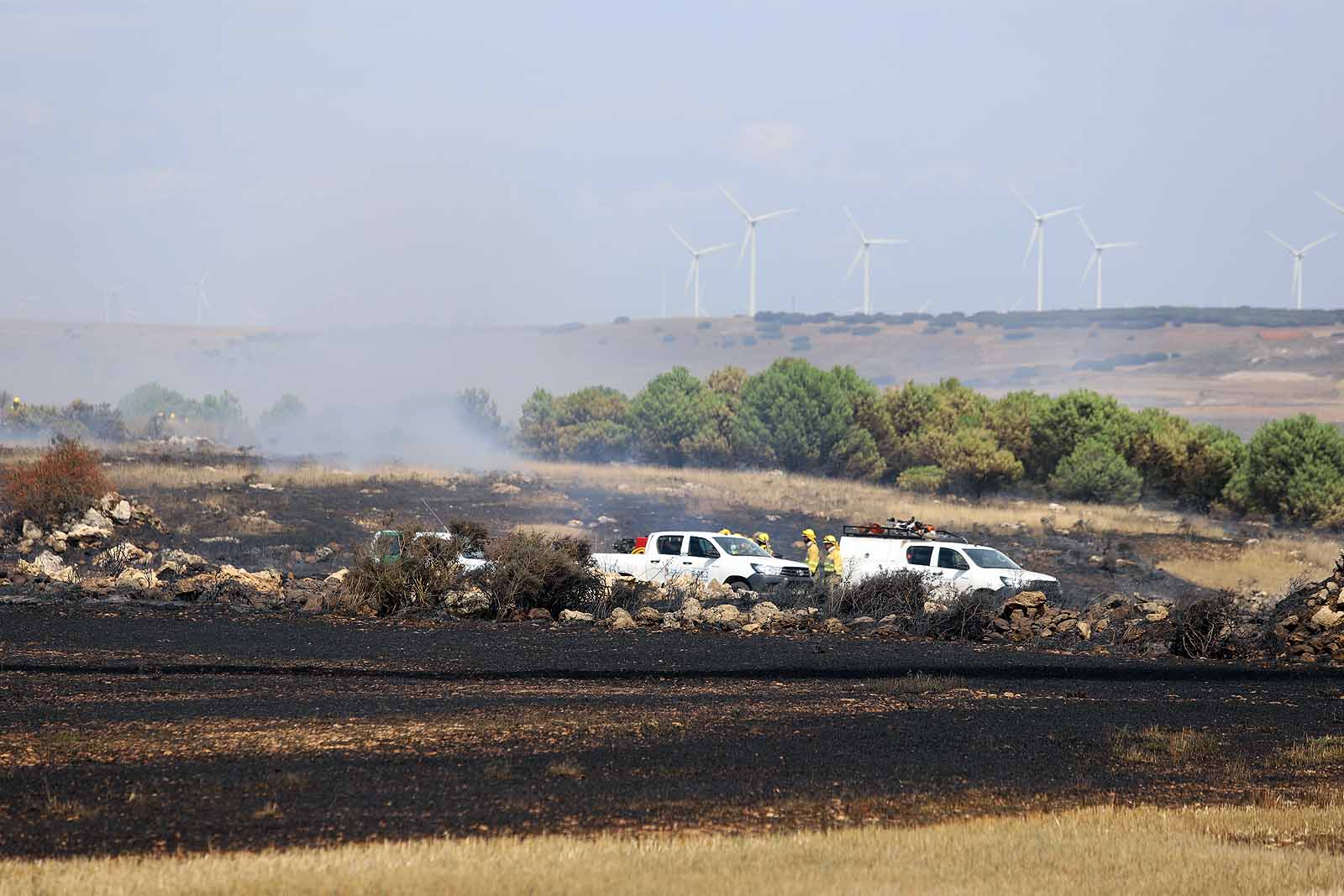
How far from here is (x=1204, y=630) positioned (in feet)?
79.2

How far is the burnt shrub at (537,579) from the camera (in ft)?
94.7

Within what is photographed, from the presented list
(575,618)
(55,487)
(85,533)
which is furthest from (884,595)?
(55,487)

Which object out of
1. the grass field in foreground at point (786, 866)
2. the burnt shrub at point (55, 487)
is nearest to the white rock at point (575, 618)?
the grass field in foreground at point (786, 866)

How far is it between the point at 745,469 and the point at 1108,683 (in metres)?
67.1

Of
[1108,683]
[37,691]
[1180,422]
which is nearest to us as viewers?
[37,691]

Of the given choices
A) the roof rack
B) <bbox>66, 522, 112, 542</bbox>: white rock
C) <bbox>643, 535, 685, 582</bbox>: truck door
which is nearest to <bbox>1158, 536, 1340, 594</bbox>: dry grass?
the roof rack

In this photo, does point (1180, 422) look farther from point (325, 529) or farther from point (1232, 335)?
point (1232, 335)

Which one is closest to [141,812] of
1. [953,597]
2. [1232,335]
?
[953,597]

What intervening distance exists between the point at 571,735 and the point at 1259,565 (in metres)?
40.0

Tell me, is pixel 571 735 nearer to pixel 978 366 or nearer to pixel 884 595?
pixel 884 595

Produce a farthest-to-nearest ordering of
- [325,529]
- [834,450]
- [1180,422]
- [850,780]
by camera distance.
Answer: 1. [834,450]
2. [1180,422]
3. [325,529]
4. [850,780]

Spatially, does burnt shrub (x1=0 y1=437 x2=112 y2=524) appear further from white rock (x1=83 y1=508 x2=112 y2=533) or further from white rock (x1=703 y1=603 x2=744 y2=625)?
white rock (x1=703 y1=603 x2=744 y2=625)

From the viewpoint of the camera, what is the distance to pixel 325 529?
1870 inches

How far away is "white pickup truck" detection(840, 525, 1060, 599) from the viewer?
30312mm
